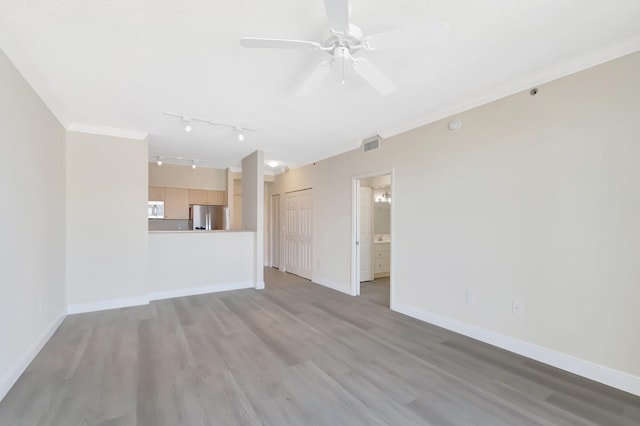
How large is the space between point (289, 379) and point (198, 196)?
5610 millimetres

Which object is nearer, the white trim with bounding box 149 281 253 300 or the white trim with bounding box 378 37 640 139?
the white trim with bounding box 378 37 640 139

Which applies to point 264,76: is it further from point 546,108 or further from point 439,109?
point 546,108

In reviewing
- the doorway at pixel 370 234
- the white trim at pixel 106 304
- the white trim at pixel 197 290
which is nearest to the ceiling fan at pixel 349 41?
the doorway at pixel 370 234

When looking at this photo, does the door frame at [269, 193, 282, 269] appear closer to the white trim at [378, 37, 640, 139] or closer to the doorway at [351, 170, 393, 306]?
the doorway at [351, 170, 393, 306]

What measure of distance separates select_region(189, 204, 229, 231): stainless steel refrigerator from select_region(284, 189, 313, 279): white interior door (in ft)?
4.92

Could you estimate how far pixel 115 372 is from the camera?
2.47m

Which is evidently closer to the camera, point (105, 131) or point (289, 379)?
point (289, 379)

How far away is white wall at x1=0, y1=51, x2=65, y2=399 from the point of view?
2.16 m

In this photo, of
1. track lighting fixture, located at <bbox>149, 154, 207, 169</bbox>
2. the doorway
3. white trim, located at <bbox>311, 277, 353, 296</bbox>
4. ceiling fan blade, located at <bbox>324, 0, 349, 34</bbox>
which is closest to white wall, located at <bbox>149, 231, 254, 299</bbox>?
white trim, located at <bbox>311, 277, 353, 296</bbox>

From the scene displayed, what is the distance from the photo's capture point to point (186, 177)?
6.89m

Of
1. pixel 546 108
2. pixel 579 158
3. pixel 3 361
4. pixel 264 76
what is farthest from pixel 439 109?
pixel 3 361

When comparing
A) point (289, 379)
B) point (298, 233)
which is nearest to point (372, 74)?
point (289, 379)

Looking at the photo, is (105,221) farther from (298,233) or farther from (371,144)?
(371,144)

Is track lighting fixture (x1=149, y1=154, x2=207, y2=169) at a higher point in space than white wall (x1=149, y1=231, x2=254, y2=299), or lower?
higher
